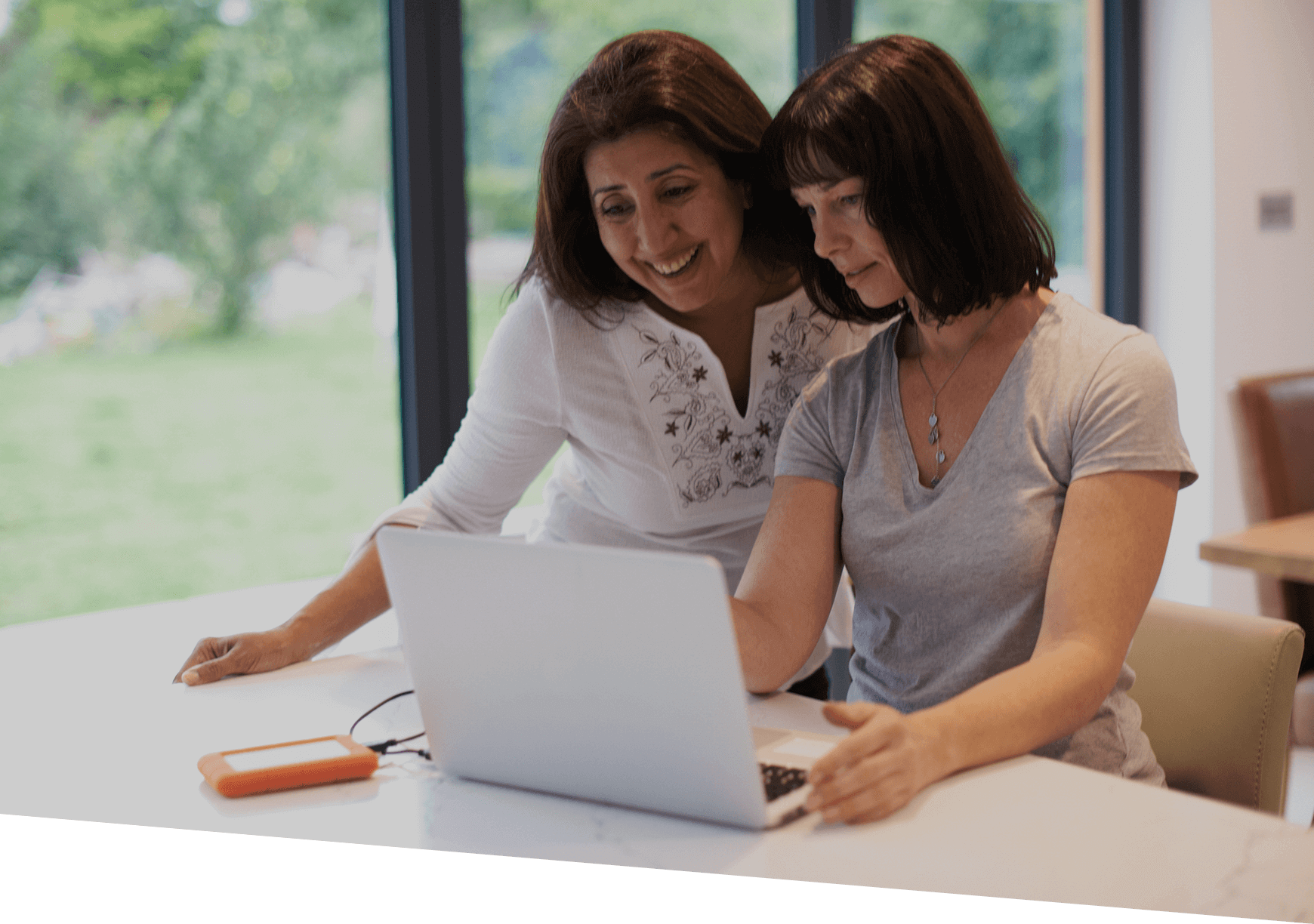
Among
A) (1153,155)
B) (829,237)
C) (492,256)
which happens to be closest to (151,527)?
(492,256)

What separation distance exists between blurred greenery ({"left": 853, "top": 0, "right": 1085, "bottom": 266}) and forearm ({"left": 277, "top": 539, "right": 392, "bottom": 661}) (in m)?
2.43

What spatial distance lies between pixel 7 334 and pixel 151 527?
472 mm

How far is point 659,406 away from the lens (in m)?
1.67

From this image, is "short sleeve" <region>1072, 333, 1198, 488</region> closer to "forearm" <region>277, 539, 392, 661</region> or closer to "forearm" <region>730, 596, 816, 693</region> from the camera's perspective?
"forearm" <region>730, 596, 816, 693</region>

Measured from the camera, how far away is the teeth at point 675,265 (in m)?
1.55

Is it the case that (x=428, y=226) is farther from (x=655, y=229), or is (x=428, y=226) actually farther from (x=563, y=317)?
(x=655, y=229)

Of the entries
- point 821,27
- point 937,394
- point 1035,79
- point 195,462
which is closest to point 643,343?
point 937,394

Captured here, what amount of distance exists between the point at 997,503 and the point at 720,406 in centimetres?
49

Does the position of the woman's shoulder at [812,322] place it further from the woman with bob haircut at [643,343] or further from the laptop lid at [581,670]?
the laptop lid at [581,670]

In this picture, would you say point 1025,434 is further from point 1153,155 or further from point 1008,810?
point 1153,155

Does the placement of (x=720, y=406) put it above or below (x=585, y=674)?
above

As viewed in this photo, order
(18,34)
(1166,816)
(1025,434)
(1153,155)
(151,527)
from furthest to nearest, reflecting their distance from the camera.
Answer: (1153,155) → (151,527) → (18,34) → (1025,434) → (1166,816)

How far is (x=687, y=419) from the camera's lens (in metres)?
1.67

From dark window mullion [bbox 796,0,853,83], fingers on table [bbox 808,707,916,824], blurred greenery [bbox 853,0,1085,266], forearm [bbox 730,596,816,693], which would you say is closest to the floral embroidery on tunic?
forearm [bbox 730,596,816,693]
